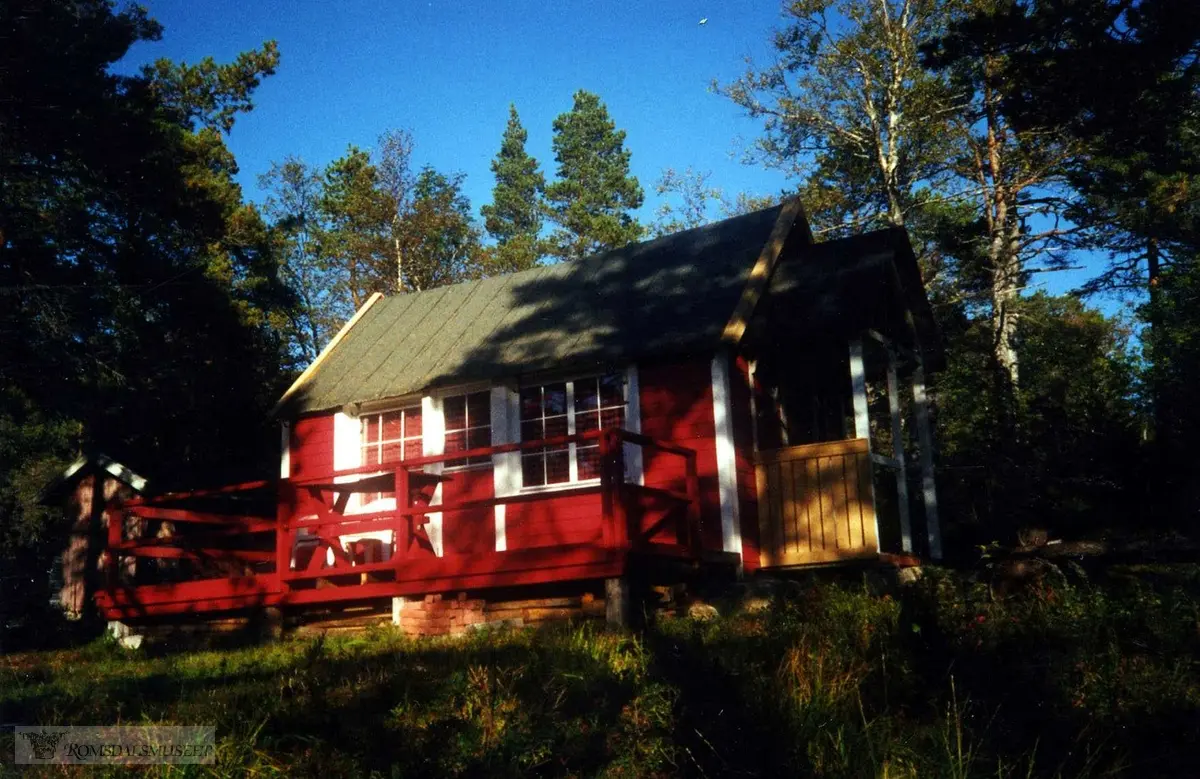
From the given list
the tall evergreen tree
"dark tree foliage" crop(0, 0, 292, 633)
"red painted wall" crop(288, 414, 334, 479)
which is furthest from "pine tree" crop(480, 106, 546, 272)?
"red painted wall" crop(288, 414, 334, 479)

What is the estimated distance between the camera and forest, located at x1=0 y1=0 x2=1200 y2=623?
13.6 m

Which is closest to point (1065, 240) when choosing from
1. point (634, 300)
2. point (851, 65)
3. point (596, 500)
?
point (851, 65)

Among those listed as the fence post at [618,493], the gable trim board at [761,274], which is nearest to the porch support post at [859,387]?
the gable trim board at [761,274]

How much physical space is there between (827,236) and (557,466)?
15233 mm

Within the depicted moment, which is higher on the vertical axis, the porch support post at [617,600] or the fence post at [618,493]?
the fence post at [618,493]

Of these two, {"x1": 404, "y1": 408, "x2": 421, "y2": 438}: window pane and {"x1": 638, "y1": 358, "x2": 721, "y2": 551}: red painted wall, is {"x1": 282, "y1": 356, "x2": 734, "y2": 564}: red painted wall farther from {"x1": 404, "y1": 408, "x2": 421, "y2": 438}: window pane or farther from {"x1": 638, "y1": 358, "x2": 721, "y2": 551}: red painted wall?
{"x1": 404, "y1": 408, "x2": 421, "y2": 438}: window pane

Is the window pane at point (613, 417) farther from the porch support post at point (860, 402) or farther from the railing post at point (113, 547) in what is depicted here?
the railing post at point (113, 547)

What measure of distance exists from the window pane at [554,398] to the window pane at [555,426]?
98 mm

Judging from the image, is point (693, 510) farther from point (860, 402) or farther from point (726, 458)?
point (860, 402)

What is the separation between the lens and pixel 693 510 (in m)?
13.2

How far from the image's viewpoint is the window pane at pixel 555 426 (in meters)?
15.1

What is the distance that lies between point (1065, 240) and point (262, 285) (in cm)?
1777

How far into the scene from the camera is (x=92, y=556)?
1894 centimetres

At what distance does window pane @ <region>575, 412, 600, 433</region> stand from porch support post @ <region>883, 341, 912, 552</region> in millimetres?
3634
